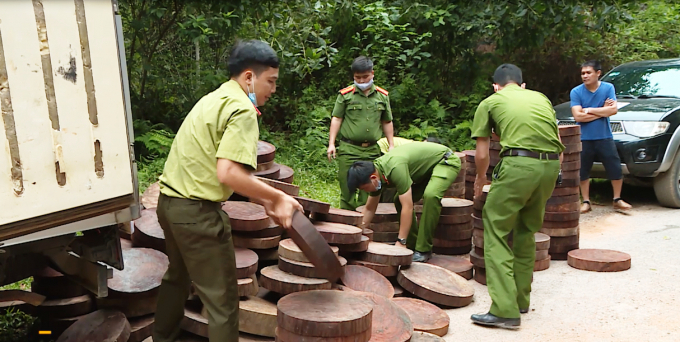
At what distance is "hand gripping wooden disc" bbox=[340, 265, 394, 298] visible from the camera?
4918 mm

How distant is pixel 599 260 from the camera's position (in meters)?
6.22

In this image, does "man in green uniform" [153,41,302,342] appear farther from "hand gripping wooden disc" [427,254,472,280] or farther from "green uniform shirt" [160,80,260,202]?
"hand gripping wooden disc" [427,254,472,280]

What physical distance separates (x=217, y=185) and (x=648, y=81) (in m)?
8.31

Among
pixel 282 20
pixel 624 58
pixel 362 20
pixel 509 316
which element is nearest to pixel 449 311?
pixel 509 316

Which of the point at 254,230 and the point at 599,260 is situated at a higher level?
the point at 254,230

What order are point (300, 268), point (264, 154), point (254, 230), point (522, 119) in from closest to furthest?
1. point (300, 268)
2. point (254, 230)
3. point (522, 119)
4. point (264, 154)

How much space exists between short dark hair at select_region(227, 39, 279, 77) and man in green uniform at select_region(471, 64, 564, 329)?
228cm

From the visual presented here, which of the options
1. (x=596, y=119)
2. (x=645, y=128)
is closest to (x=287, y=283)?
(x=596, y=119)

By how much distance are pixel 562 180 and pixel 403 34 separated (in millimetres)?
6466

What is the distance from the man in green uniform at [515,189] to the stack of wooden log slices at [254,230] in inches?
68.2

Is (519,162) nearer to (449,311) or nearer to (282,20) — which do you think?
(449,311)

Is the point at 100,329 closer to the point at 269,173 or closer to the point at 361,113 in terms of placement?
the point at 269,173

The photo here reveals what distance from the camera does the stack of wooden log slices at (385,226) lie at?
6637mm

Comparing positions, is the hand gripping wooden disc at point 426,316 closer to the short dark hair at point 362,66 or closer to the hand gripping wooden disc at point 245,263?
the hand gripping wooden disc at point 245,263
